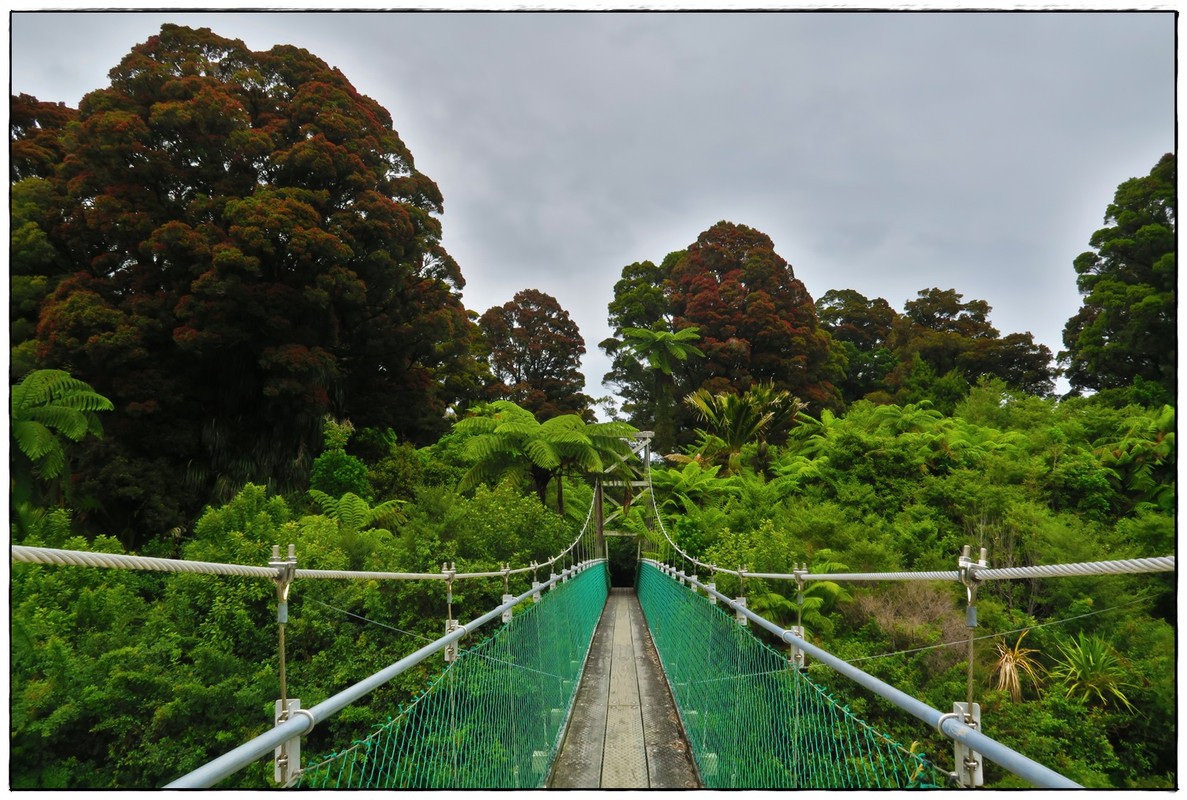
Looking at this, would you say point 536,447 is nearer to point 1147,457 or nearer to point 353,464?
point 353,464

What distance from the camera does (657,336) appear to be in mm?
16797

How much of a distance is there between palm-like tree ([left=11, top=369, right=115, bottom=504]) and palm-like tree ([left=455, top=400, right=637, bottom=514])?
4.21m

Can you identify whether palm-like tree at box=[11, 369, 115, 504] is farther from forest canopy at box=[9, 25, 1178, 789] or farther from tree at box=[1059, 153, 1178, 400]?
tree at box=[1059, 153, 1178, 400]

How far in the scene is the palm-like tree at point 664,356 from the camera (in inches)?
662

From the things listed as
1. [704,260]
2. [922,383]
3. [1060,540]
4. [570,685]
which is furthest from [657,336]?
[570,685]

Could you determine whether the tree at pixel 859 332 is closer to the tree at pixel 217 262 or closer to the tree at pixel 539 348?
the tree at pixel 539 348

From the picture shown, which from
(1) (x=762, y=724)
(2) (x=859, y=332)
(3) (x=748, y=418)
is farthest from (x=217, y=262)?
(2) (x=859, y=332)

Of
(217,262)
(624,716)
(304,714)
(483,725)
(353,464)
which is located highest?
(217,262)

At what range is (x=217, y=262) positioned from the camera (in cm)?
817

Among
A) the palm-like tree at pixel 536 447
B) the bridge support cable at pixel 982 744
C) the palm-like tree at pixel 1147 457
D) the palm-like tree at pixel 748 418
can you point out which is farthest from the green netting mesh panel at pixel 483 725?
the palm-like tree at pixel 748 418

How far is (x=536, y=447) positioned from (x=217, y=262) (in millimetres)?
4950

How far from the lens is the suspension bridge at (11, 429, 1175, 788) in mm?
987

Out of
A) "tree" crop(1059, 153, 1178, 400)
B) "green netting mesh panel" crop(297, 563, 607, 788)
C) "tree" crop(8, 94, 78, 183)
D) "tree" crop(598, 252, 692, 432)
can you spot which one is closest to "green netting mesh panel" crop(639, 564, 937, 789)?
"green netting mesh panel" crop(297, 563, 607, 788)

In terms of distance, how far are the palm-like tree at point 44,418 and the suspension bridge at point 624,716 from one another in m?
4.03
